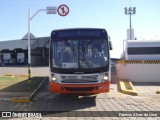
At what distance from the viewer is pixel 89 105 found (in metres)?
11.7

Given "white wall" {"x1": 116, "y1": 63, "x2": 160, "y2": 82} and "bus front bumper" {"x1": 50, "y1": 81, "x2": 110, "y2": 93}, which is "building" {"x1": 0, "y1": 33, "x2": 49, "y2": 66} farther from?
"bus front bumper" {"x1": 50, "y1": 81, "x2": 110, "y2": 93}

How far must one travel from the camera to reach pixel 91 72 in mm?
12000

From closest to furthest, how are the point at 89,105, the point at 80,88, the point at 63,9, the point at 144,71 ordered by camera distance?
the point at 89,105 < the point at 80,88 < the point at 63,9 < the point at 144,71

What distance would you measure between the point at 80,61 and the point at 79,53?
0.33 meters

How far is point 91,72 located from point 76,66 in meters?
0.64

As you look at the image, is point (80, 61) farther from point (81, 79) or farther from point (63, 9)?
point (63, 9)

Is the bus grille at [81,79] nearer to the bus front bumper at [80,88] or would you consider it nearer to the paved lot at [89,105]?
the bus front bumper at [80,88]

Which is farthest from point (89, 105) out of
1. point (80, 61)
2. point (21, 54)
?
point (21, 54)

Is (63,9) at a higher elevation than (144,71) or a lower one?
higher

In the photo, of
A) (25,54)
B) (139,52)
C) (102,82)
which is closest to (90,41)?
(102,82)

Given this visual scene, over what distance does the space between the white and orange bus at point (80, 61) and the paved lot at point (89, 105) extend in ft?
2.20

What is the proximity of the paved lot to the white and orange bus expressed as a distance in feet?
2.20

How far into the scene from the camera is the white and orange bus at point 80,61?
12.0 metres

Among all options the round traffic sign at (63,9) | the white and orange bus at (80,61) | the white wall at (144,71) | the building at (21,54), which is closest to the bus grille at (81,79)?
the white and orange bus at (80,61)
